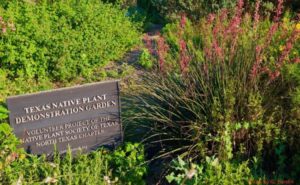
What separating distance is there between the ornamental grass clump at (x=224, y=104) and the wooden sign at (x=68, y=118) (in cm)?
29

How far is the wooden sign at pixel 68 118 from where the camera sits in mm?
4121

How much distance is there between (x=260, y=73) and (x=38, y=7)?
4.11 metres

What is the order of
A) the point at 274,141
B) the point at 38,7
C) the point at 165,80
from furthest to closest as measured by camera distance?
the point at 38,7 < the point at 165,80 < the point at 274,141

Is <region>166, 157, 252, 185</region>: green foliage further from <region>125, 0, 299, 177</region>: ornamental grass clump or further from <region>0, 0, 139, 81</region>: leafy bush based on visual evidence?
<region>0, 0, 139, 81</region>: leafy bush

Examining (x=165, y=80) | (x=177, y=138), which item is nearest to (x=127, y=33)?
(x=165, y=80)

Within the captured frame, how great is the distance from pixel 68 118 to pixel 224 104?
132 cm

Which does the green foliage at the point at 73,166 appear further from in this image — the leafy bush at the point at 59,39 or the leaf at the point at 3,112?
the leafy bush at the point at 59,39

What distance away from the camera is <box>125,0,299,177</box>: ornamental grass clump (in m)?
4.12

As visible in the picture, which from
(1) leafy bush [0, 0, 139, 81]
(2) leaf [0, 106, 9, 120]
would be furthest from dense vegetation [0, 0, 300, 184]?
(1) leafy bush [0, 0, 139, 81]

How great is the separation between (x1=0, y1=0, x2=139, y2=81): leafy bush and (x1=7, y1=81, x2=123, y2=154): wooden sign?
204 centimetres

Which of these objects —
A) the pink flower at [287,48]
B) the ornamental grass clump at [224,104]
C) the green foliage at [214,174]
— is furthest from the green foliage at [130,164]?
the pink flower at [287,48]

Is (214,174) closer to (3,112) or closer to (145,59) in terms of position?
(3,112)

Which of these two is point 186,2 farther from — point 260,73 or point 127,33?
point 260,73

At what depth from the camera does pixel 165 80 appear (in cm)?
461
